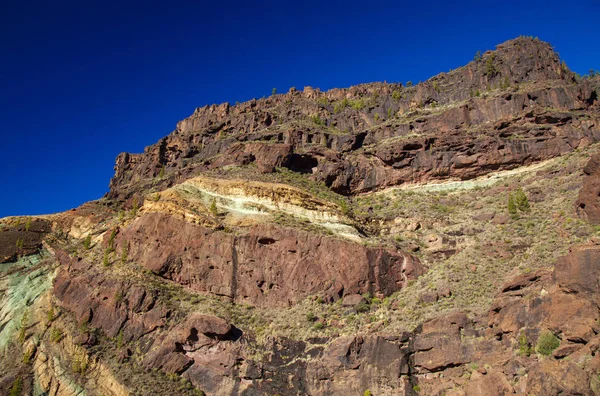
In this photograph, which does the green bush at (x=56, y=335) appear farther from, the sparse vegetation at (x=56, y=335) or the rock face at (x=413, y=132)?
the rock face at (x=413, y=132)

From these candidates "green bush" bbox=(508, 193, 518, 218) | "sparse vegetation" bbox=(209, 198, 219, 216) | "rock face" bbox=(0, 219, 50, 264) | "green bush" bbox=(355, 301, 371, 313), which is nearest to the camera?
"green bush" bbox=(355, 301, 371, 313)

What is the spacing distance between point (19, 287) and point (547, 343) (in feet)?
182

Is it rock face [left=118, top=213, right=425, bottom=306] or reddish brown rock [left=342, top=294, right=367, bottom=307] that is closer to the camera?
reddish brown rock [left=342, top=294, right=367, bottom=307]

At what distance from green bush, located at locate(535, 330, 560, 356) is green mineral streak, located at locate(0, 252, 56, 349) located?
157 ft

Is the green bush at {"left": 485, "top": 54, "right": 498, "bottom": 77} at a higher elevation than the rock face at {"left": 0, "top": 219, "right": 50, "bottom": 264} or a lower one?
higher

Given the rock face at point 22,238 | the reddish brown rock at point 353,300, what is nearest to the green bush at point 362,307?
the reddish brown rock at point 353,300

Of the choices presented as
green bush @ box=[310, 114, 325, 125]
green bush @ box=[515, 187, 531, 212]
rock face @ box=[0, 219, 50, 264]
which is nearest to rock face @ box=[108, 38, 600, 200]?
green bush @ box=[310, 114, 325, 125]

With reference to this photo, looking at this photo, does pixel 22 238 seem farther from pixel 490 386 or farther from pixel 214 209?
pixel 490 386

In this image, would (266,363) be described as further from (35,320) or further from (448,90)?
(448,90)

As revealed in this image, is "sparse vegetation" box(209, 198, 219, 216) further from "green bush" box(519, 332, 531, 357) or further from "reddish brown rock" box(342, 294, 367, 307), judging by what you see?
"green bush" box(519, 332, 531, 357)

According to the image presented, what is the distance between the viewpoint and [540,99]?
68.3m

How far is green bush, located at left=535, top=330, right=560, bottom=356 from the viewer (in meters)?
24.8

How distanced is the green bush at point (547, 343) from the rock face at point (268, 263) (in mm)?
17175

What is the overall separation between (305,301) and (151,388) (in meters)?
15.2
